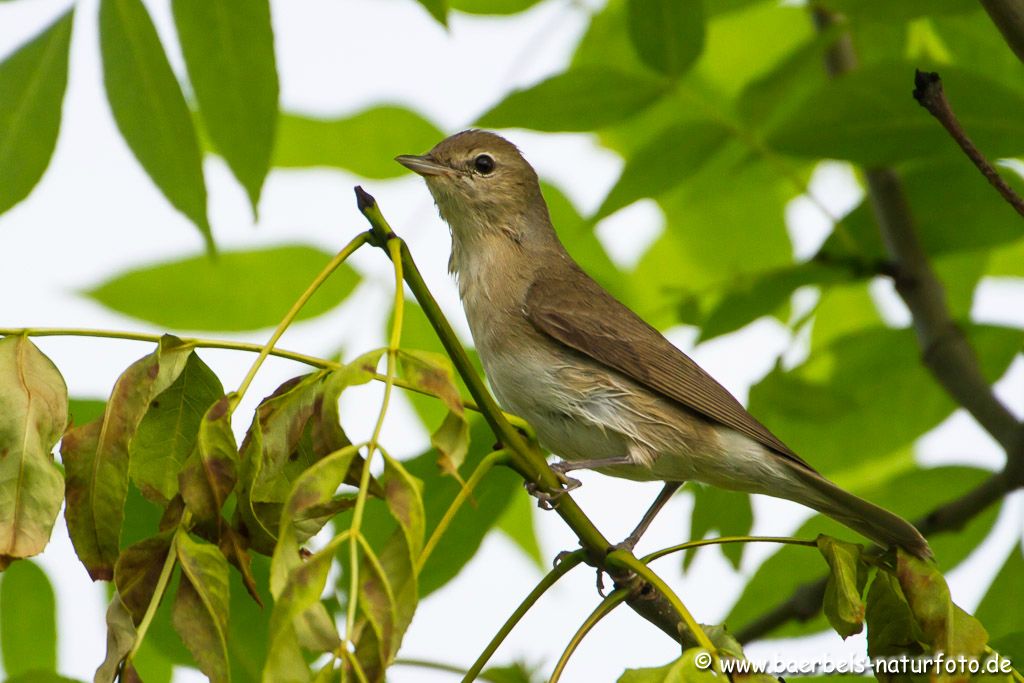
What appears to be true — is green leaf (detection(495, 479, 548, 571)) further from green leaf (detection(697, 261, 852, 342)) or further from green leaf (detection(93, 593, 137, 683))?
green leaf (detection(93, 593, 137, 683))

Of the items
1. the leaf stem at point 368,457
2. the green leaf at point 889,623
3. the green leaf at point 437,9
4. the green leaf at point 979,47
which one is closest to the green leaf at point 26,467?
the leaf stem at point 368,457

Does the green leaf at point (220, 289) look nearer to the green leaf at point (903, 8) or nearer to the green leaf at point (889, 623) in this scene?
the green leaf at point (903, 8)

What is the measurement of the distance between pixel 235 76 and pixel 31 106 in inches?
24.9

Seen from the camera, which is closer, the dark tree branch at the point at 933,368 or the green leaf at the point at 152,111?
the green leaf at the point at 152,111

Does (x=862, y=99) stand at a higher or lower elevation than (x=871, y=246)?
higher

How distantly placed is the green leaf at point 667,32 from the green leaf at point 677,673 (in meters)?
2.44

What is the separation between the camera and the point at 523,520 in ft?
17.2

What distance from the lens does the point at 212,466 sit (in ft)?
7.82

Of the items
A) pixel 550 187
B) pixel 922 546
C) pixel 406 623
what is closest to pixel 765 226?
pixel 550 187

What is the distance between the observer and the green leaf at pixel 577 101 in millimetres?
4238

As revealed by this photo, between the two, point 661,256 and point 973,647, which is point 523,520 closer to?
point 661,256

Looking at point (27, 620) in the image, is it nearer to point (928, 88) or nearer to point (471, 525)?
point (471, 525)

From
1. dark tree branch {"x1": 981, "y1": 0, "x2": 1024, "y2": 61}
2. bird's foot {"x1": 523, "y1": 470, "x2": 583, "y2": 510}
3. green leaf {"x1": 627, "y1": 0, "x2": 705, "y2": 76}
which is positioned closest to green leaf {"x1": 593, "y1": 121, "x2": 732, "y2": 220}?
green leaf {"x1": 627, "y1": 0, "x2": 705, "y2": 76}

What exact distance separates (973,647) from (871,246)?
264cm
